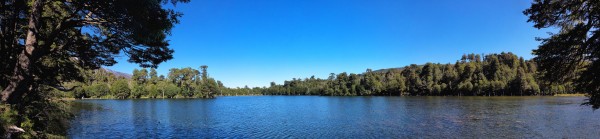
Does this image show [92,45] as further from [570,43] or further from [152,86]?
[152,86]

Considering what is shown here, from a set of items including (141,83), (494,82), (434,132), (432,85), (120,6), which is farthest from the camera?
(141,83)

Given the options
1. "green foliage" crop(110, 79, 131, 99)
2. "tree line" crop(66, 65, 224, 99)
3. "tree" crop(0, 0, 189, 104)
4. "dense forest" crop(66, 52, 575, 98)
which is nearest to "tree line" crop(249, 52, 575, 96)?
"dense forest" crop(66, 52, 575, 98)

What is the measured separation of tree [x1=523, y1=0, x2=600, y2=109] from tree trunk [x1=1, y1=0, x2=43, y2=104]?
1652cm

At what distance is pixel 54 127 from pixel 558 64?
813 inches

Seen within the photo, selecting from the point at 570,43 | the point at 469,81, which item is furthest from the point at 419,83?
the point at 570,43

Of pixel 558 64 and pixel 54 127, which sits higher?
pixel 558 64

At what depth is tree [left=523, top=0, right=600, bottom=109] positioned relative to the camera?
37.2 feet

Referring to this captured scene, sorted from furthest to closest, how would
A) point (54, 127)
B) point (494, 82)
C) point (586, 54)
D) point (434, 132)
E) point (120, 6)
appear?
point (494, 82)
point (434, 132)
point (54, 127)
point (586, 54)
point (120, 6)

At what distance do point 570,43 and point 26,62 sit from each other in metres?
17.5

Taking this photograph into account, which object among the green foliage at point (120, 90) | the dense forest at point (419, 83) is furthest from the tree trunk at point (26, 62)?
the green foliage at point (120, 90)

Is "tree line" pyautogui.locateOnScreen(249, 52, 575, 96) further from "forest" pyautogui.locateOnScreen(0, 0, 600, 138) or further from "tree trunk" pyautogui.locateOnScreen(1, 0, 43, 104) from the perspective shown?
"tree trunk" pyautogui.locateOnScreen(1, 0, 43, 104)

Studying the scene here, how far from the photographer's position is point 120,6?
32.9 ft

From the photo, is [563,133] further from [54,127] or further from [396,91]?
[396,91]

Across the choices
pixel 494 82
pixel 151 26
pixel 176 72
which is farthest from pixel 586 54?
pixel 176 72
